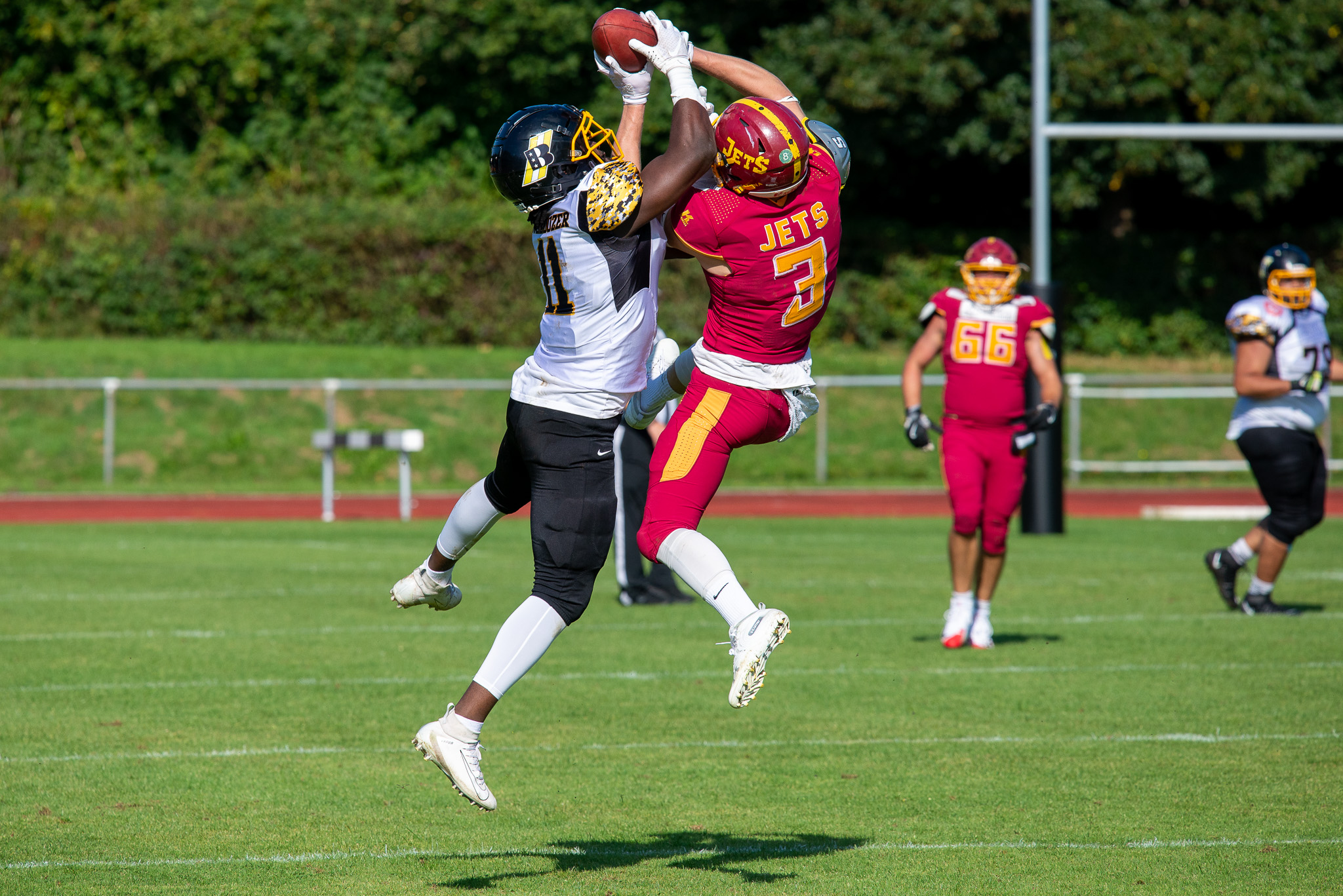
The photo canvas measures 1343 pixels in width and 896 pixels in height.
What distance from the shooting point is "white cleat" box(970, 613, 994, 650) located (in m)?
8.94

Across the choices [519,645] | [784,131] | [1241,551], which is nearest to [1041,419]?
[1241,551]

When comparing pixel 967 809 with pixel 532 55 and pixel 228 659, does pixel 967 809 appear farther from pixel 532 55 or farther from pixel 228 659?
pixel 532 55

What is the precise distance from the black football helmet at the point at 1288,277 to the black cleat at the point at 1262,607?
193cm

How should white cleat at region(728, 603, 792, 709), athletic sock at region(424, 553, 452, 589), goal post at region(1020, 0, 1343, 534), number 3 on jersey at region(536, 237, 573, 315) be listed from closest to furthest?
white cleat at region(728, 603, 792, 709) → number 3 on jersey at region(536, 237, 573, 315) → athletic sock at region(424, 553, 452, 589) → goal post at region(1020, 0, 1343, 534)

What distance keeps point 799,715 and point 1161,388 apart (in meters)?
17.1

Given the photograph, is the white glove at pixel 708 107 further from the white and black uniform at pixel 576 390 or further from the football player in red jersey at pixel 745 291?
the white and black uniform at pixel 576 390

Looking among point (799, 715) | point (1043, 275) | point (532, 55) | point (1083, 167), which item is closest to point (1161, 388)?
point (1083, 167)

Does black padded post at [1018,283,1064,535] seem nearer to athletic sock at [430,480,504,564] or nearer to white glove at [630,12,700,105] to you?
athletic sock at [430,480,504,564]

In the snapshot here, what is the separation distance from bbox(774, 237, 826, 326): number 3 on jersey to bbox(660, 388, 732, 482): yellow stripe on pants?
35cm

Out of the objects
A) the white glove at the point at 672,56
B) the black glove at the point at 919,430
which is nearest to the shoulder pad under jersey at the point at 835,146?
the white glove at the point at 672,56

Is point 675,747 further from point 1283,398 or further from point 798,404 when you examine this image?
point 1283,398

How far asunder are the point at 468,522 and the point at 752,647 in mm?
1210

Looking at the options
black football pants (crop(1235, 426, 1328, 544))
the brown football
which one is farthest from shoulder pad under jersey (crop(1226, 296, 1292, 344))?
the brown football

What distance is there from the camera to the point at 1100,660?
8.48m
